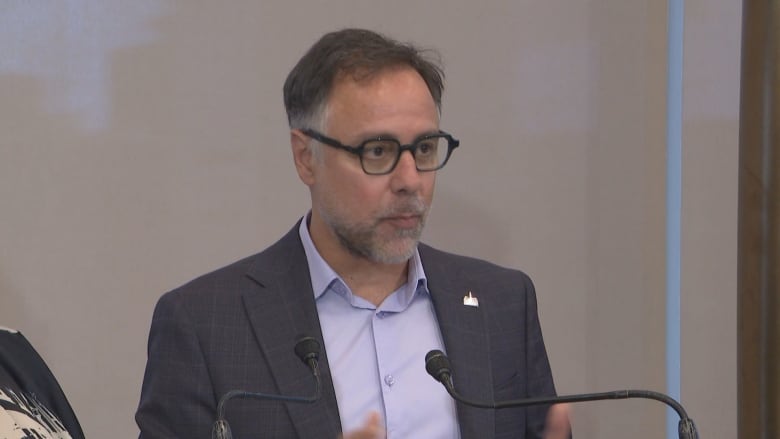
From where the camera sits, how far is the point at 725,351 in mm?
3100

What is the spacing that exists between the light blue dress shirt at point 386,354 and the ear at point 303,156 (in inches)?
5.2

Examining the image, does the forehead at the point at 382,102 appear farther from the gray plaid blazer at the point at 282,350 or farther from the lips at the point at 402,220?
the gray plaid blazer at the point at 282,350

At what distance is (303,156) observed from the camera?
2.25 meters

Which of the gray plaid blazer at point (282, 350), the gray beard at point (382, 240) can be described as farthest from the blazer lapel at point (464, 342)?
the gray beard at point (382, 240)

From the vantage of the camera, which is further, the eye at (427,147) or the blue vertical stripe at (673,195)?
the blue vertical stripe at (673,195)

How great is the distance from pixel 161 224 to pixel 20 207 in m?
0.36

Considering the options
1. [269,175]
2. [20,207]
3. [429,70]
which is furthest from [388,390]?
[20,207]

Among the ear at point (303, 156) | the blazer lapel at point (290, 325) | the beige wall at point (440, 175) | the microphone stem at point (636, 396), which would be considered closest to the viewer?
the microphone stem at point (636, 396)

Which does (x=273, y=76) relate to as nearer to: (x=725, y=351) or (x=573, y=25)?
(x=573, y=25)

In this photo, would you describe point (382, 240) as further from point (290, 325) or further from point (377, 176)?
point (290, 325)

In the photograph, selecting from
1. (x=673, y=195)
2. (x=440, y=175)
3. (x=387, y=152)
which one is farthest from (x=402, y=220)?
(x=673, y=195)

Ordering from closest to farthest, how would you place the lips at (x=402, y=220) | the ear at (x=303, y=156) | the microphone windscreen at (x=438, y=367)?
the microphone windscreen at (x=438, y=367), the lips at (x=402, y=220), the ear at (x=303, y=156)

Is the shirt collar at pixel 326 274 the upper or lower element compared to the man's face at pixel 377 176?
lower

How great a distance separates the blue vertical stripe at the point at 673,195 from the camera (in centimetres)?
313
